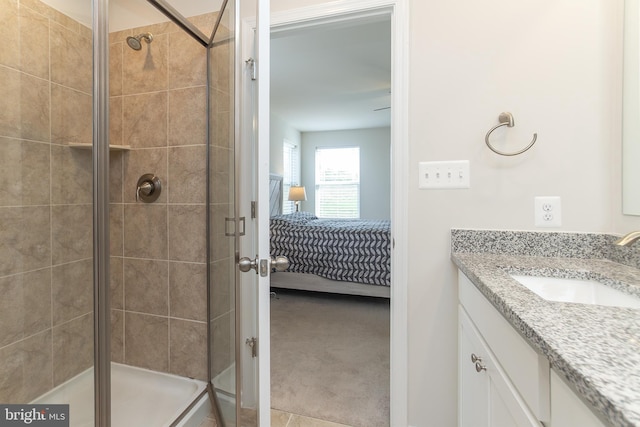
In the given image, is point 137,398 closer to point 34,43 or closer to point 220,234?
point 220,234

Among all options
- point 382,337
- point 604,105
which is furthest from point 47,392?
point 604,105

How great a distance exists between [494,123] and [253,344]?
1.38 m

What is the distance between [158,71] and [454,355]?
211 cm

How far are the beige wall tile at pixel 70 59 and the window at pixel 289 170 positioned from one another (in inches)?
172

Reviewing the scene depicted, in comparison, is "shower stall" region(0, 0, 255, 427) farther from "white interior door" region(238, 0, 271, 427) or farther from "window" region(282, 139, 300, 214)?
"window" region(282, 139, 300, 214)

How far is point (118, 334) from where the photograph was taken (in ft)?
4.99

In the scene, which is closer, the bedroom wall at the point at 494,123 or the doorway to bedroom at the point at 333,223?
the bedroom wall at the point at 494,123

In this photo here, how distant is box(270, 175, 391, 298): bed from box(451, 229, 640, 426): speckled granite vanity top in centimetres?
175

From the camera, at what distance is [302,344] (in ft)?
7.25

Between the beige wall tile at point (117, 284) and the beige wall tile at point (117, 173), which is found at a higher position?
the beige wall tile at point (117, 173)

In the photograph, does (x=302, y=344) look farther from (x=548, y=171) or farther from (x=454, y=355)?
(x=548, y=171)

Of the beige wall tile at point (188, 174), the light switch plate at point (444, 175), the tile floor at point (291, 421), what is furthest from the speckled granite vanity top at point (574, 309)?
the beige wall tile at point (188, 174)

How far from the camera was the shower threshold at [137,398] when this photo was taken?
1137 mm

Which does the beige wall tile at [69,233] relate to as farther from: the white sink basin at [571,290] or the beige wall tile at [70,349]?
the white sink basin at [571,290]
